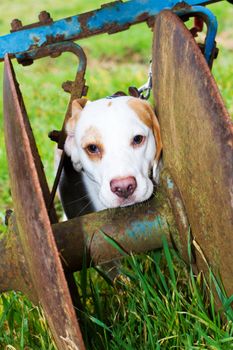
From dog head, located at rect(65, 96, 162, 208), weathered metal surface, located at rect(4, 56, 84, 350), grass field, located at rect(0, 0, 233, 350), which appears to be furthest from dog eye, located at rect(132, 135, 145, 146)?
weathered metal surface, located at rect(4, 56, 84, 350)

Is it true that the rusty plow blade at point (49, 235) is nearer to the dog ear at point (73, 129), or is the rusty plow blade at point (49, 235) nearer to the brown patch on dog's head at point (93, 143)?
the brown patch on dog's head at point (93, 143)

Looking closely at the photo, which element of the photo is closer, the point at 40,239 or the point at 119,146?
the point at 40,239

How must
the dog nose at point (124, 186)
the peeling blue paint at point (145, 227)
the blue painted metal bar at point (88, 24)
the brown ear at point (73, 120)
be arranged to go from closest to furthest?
the peeling blue paint at point (145, 227)
the dog nose at point (124, 186)
the blue painted metal bar at point (88, 24)
the brown ear at point (73, 120)

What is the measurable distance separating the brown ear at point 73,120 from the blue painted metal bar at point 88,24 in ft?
0.89

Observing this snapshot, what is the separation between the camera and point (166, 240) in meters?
2.26

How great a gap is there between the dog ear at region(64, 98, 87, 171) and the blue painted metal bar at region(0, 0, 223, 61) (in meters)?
0.27

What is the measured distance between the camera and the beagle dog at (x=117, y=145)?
247 centimetres

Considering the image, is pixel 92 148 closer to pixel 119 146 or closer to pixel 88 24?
pixel 119 146

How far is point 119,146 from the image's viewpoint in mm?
2562

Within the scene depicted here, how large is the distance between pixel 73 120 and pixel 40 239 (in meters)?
1.16

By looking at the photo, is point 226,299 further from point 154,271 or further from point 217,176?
point 154,271

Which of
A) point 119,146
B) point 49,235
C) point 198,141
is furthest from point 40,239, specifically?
point 119,146

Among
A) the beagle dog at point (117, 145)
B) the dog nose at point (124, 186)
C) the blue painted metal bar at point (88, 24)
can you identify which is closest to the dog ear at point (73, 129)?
the beagle dog at point (117, 145)

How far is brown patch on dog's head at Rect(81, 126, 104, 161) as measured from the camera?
2.61 meters
